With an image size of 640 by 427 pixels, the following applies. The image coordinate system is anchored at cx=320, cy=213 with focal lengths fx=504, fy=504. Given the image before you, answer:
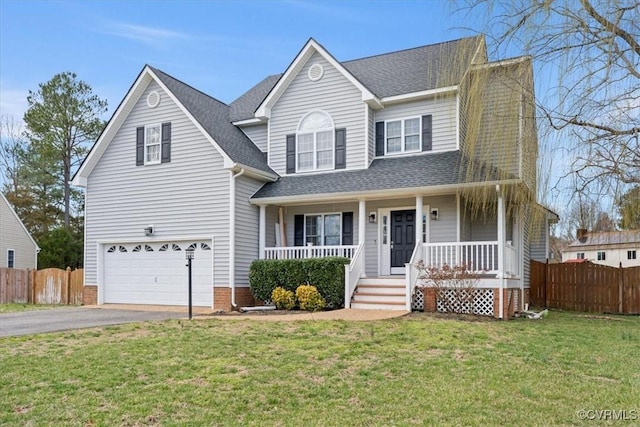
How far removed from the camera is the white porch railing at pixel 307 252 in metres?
15.3

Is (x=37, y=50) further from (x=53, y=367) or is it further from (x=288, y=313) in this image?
(x=53, y=367)

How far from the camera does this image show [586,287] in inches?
703

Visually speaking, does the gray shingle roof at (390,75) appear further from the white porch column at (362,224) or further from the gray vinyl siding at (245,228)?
the white porch column at (362,224)

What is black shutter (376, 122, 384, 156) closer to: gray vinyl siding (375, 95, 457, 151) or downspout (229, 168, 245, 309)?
gray vinyl siding (375, 95, 457, 151)

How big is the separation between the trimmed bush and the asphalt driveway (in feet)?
7.75

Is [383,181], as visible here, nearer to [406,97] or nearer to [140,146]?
[406,97]

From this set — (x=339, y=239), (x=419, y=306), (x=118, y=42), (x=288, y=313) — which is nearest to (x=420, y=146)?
(x=339, y=239)

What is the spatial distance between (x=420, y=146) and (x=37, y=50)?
791 inches

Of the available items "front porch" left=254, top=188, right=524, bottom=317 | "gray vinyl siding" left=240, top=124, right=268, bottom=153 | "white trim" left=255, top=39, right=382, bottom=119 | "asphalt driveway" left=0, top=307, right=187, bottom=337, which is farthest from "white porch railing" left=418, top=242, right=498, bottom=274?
"gray vinyl siding" left=240, top=124, right=268, bottom=153

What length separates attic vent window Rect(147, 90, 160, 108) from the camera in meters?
17.0

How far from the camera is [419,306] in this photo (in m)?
13.7

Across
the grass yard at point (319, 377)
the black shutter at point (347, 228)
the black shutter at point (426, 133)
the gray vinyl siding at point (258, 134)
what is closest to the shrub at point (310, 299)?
the black shutter at point (347, 228)

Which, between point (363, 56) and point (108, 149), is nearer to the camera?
point (108, 149)

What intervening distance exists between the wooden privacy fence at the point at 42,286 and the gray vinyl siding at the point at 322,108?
9.40 metres
